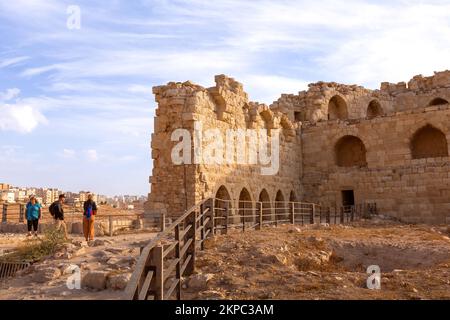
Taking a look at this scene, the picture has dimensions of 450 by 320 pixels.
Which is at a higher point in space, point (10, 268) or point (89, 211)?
point (89, 211)

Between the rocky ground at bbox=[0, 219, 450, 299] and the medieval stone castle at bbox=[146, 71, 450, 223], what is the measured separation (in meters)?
4.65

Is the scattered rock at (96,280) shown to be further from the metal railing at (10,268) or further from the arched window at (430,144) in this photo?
the arched window at (430,144)

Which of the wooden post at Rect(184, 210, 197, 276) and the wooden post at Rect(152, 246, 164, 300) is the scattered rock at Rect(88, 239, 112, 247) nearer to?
the wooden post at Rect(184, 210, 197, 276)

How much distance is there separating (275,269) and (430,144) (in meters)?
18.2

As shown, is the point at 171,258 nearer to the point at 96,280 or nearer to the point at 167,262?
the point at 167,262

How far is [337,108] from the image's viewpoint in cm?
2931

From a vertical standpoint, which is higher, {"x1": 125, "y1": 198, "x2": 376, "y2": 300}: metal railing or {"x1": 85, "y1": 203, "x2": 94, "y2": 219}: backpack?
{"x1": 85, "y1": 203, "x2": 94, "y2": 219}: backpack

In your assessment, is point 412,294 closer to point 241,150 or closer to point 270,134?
point 241,150

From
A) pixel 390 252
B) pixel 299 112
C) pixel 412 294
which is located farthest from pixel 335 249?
pixel 299 112

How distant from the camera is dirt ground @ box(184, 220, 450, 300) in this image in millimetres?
5602

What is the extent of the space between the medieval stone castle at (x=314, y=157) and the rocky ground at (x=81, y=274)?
5.46 metres

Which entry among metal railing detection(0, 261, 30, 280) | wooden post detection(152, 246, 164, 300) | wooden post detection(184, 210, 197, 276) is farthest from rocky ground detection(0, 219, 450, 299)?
wooden post detection(152, 246, 164, 300)

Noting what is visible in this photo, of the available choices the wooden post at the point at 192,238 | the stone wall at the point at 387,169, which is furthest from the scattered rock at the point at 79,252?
the stone wall at the point at 387,169

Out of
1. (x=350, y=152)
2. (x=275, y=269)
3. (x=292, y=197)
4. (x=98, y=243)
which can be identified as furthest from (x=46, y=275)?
(x=350, y=152)
